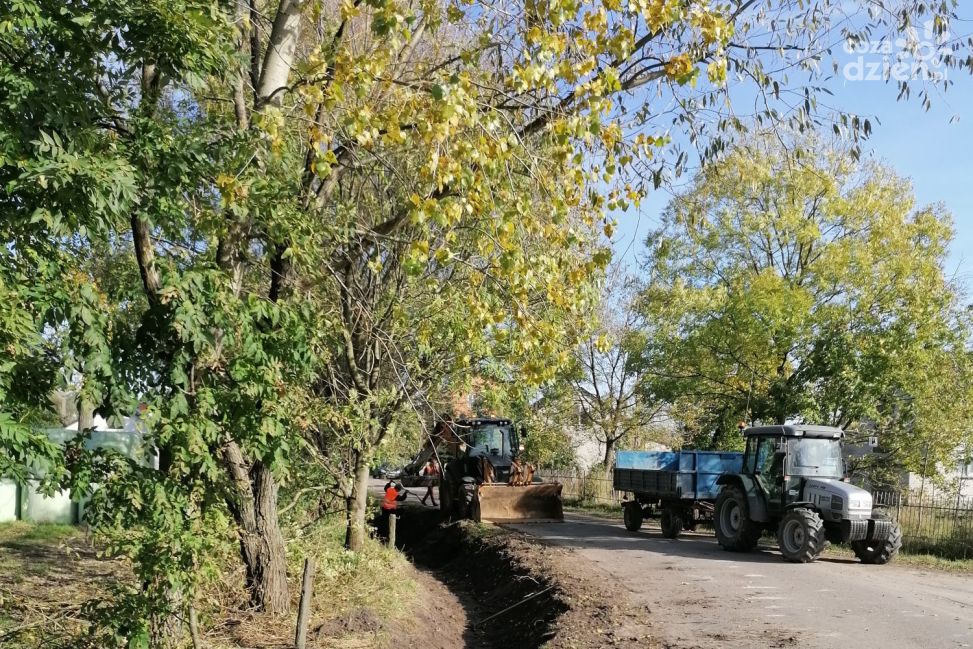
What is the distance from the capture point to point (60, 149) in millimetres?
5586

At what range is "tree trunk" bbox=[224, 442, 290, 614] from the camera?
995 centimetres

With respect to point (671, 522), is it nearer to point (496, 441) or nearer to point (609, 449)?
point (496, 441)

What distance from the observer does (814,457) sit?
55.1 feet

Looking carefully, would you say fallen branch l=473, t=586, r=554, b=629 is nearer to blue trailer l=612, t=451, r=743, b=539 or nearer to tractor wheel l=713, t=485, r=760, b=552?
tractor wheel l=713, t=485, r=760, b=552

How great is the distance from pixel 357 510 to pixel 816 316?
604 inches

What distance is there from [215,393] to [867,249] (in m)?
22.3

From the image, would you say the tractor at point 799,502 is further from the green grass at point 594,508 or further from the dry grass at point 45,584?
the dry grass at point 45,584

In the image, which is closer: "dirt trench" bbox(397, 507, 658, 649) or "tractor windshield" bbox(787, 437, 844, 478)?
"dirt trench" bbox(397, 507, 658, 649)

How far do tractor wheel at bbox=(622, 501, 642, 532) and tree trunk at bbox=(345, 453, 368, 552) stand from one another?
916 cm

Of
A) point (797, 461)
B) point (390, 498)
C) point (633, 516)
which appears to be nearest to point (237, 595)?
point (797, 461)

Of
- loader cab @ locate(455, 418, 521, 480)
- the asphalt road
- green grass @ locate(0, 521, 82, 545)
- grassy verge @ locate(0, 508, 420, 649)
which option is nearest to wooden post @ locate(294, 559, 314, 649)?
grassy verge @ locate(0, 508, 420, 649)

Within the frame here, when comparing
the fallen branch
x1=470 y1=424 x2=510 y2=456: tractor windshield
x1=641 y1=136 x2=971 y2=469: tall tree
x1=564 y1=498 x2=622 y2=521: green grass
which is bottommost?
the fallen branch

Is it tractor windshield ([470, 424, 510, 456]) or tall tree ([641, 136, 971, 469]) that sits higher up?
tall tree ([641, 136, 971, 469])

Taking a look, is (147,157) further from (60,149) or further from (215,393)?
(215,393)
